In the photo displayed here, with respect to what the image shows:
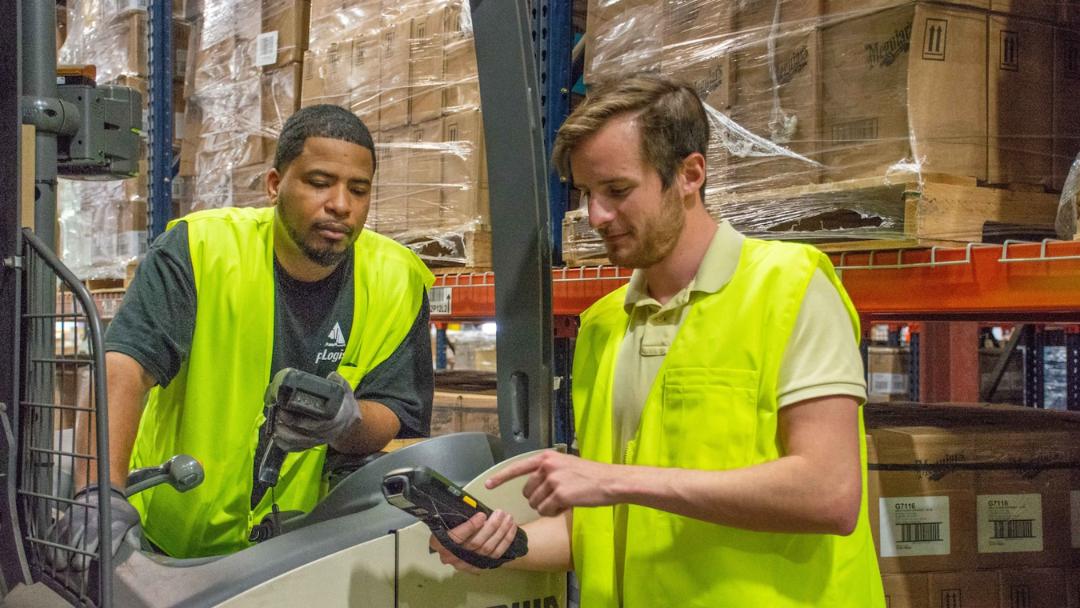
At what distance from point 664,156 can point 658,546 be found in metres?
0.66

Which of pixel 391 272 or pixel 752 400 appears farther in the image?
pixel 391 272

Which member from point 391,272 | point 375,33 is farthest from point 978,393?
point 391,272

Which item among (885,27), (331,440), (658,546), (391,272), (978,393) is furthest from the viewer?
(978,393)

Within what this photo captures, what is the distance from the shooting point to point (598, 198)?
5.56 ft

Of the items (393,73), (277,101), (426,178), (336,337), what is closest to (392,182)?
(426,178)

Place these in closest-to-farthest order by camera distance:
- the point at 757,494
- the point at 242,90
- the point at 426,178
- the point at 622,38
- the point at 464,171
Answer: the point at 757,494
the point at 622,38
the point at 464,171
the point at 426,178
the point at 242,90

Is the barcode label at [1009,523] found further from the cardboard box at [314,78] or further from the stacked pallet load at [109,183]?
the stacked pallet load at [109,183]

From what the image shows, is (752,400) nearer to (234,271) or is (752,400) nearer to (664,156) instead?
(664,156)

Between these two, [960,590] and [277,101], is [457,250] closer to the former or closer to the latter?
[277,101]

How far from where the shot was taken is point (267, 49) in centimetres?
439

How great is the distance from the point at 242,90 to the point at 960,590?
3.58 metres

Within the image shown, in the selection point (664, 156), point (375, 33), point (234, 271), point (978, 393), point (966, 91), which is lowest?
point (978, 393)

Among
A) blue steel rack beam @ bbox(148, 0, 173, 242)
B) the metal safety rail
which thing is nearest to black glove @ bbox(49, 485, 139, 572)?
the metal safety rail

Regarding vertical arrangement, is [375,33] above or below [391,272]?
above
